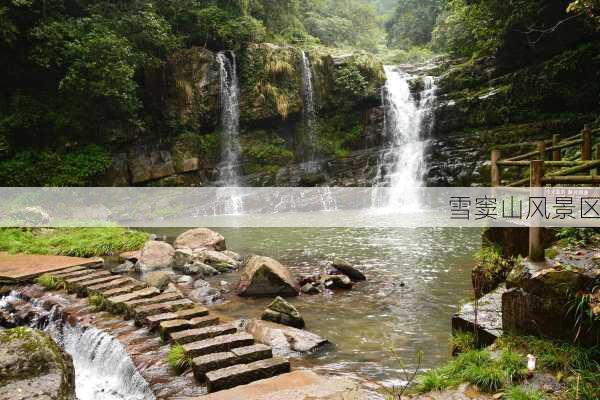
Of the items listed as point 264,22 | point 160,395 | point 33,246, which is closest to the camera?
point 160,395

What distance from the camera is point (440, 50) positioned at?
1137 inches

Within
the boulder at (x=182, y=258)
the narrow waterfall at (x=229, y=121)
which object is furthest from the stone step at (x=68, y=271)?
the narrow waterfall at (x=229, y=121)

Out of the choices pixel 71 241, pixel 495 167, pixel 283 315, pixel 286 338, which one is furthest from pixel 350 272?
pixel 71 241

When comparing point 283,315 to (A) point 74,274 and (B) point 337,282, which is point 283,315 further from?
(A) point 74,274

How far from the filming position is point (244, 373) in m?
3.81

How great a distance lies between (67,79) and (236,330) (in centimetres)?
1354

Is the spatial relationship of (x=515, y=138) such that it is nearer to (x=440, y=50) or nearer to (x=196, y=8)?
(x=440, y=50)

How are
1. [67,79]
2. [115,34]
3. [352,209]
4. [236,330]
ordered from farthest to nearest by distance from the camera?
[352,209], [115,34], [67,79], [236,330]

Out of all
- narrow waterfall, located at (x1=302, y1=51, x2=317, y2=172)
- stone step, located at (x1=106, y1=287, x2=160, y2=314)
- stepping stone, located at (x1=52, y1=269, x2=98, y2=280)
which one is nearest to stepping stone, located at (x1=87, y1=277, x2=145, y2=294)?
stone step, located at (x1=106, y1=287, x2=160, y2=314)

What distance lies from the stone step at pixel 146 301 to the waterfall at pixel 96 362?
438 mm

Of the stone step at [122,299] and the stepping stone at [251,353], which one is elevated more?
the stone step at [122,299]

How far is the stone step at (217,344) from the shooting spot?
13.7ft

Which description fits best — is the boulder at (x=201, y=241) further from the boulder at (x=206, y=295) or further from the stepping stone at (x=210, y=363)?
the stepping stone at (x=210, y=363)

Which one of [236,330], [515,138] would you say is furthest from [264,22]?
[236,330]
